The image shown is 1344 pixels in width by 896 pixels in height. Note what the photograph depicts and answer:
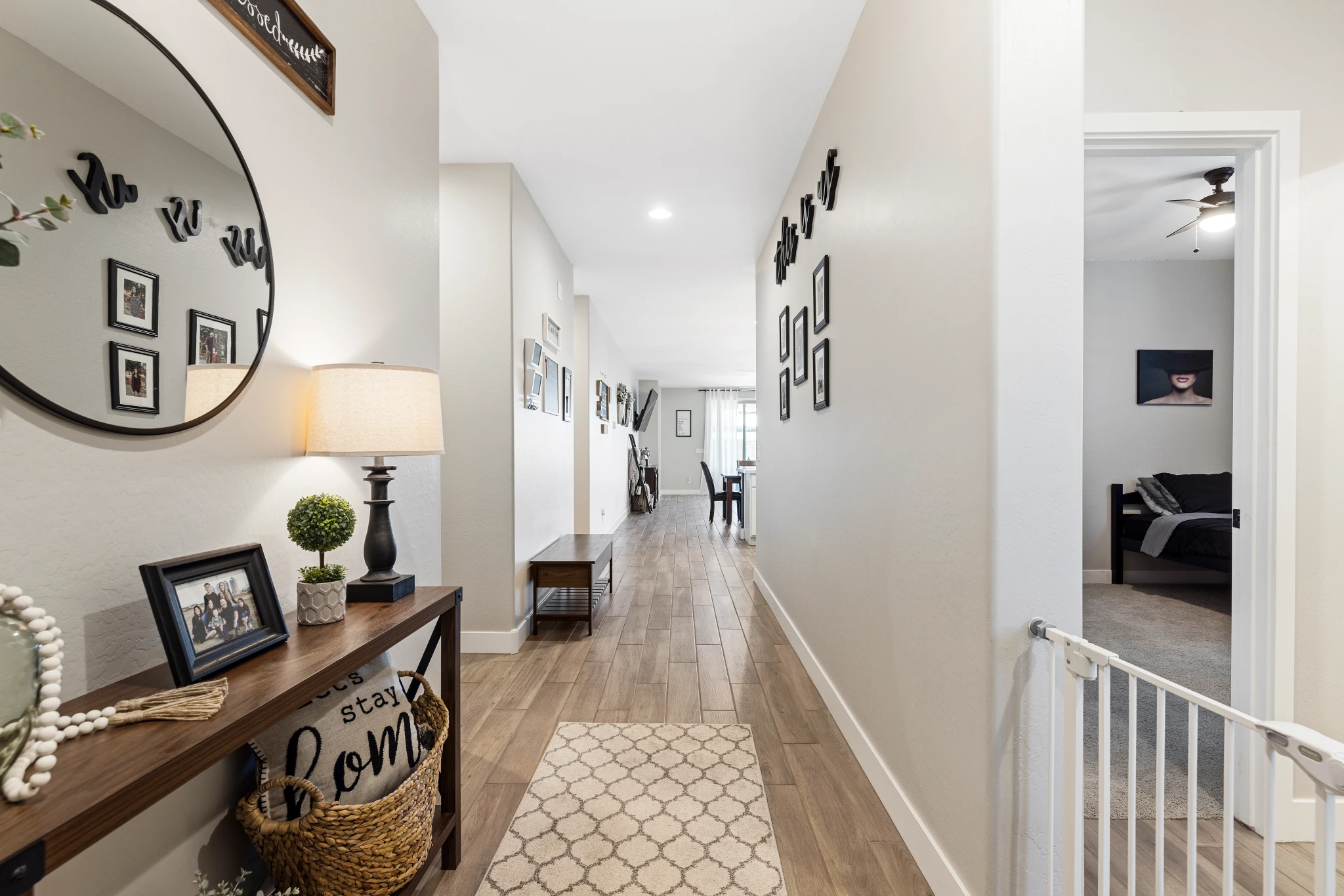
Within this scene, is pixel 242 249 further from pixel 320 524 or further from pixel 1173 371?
pixel 1173 371

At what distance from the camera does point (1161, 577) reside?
493cm

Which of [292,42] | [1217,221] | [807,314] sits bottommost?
[807,314]

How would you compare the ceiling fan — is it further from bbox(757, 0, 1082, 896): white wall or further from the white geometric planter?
the white geometric planter

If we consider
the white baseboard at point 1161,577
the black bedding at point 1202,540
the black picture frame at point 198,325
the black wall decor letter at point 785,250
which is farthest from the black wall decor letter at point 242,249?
the white baseboard at point 1161,577

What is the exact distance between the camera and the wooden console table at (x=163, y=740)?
1.90 feet

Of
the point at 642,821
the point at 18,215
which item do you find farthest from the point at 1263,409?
the point at 18,215

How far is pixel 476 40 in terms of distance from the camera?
2.26 meters

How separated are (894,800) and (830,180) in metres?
2.26

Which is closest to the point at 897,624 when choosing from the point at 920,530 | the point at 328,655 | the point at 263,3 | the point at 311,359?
the point at 920,530

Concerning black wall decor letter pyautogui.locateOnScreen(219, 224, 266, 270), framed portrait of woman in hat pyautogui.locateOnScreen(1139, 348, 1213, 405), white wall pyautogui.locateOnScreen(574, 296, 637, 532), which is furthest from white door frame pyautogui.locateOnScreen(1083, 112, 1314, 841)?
white wall pyautogui.locateOnScreen(574, 296, 637, 532)

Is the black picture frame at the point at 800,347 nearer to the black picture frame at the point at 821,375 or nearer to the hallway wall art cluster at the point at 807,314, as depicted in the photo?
the hallway wall art cluster at the point at 807,314

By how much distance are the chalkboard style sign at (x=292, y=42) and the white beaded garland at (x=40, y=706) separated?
114 cm

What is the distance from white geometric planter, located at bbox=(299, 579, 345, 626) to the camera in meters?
1.23

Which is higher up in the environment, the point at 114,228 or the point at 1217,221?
the point at 1217,221
